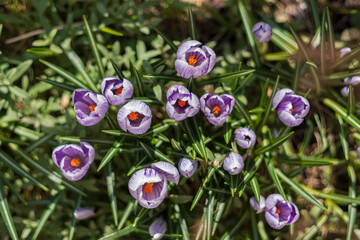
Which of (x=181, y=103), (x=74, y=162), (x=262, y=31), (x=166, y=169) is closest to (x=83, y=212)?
(x=74, y=162)

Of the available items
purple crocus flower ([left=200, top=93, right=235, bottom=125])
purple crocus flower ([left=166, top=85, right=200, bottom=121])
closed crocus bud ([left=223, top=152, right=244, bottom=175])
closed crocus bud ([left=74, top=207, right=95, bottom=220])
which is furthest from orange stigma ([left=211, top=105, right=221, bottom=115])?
closed crocus bud ([left=74, top=207, right=95, bottom=220])

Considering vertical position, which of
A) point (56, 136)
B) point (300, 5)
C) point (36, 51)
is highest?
point (36, 51)

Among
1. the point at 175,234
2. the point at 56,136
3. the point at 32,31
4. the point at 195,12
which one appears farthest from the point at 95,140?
the point at 195,12

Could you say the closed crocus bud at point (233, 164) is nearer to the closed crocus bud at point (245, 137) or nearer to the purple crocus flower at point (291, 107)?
the closed crocus bud at point (245, 137)

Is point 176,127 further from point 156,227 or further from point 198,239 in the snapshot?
point 198,239

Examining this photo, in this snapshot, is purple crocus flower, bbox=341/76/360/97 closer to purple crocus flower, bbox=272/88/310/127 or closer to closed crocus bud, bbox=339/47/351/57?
closed crocus bud, bbox=339/47/351/57

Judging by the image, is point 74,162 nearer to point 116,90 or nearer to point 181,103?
point 116,90

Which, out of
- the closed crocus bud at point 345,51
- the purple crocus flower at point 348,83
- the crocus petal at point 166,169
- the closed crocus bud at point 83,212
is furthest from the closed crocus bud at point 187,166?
the closed crocus bud at point 345,51
